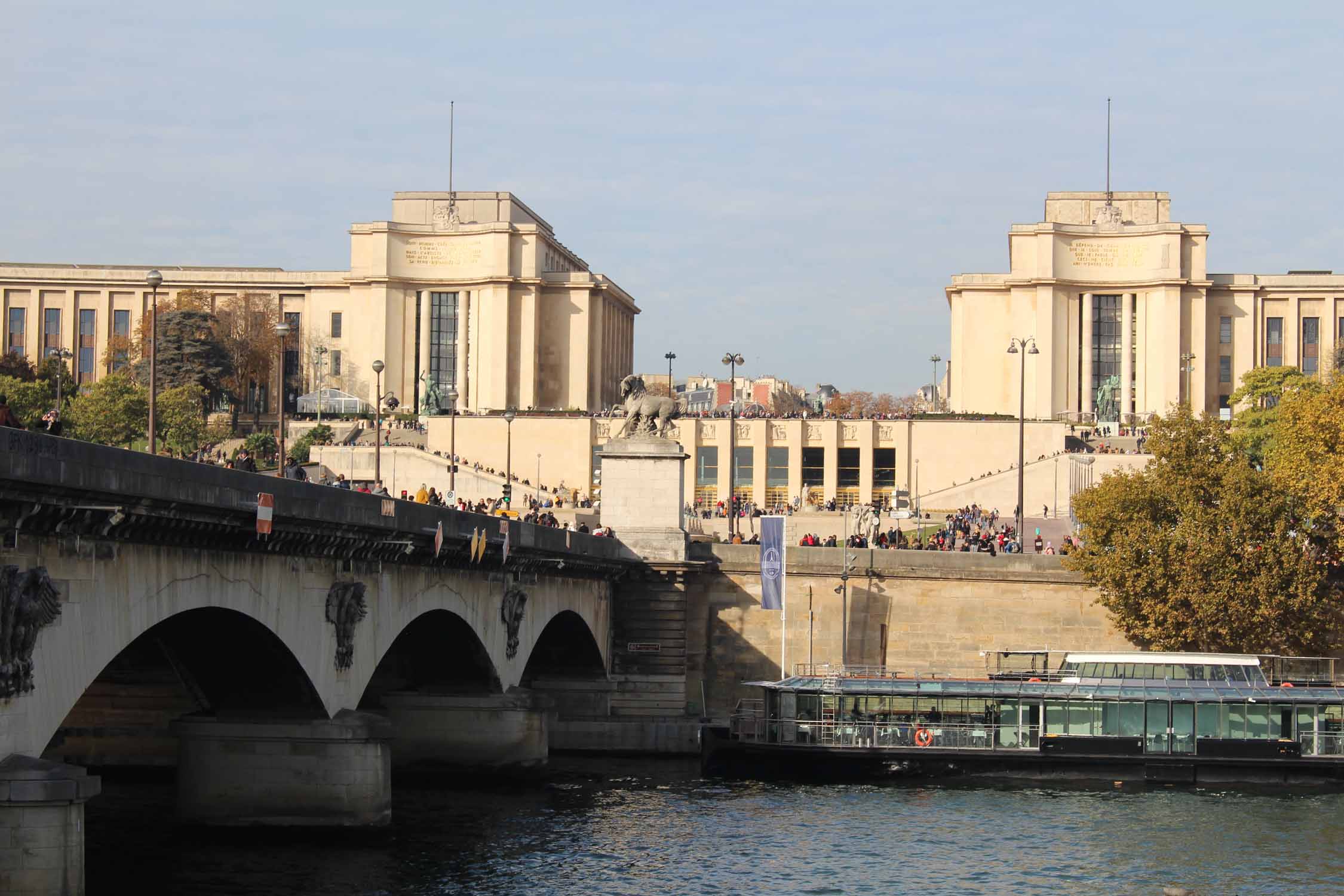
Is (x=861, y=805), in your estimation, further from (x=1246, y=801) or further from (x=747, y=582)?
(x=747, y=582)

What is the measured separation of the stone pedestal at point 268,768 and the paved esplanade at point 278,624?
4 centimetres

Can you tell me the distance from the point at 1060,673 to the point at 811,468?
228 feet

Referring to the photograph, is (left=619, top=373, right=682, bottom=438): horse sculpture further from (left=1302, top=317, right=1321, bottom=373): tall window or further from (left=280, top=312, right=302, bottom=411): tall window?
(left=1302, top=317, right=1321, bottom=373): tall window

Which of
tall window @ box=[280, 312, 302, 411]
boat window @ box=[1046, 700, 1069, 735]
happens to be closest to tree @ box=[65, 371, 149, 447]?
tall window @ box=[280, 312, 302, 411]

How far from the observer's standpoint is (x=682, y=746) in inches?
2482

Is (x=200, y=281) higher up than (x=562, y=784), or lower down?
higher up

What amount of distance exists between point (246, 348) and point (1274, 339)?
79859mm

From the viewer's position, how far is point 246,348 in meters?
149

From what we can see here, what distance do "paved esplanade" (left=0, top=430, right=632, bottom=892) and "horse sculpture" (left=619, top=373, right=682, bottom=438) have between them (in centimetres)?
467

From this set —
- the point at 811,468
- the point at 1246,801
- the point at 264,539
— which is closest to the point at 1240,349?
the point at 811,468

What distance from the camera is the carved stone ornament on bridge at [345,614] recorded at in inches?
1517

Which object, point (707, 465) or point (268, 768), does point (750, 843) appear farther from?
point (707, 465)

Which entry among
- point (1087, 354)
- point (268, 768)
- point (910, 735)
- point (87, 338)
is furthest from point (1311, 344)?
point (268, 768)

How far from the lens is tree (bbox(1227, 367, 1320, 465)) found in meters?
96.1
